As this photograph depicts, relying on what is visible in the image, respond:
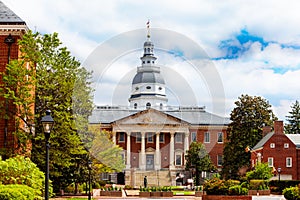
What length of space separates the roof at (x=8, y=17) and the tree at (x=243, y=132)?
4035cm

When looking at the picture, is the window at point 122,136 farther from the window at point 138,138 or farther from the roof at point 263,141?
the roof at point 263,141

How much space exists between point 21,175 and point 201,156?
176 ft

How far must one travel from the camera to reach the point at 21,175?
907 inches

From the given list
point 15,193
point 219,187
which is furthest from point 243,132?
point 15,193

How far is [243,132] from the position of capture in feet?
221

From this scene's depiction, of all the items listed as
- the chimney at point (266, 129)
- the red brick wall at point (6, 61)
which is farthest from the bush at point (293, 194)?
the chimney at point (266, 129)

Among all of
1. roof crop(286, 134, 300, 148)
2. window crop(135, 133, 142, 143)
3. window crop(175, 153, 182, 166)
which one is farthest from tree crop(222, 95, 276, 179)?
window crop(135, 133, 142, 143)

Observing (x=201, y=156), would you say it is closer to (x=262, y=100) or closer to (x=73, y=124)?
(x=262, y=100)

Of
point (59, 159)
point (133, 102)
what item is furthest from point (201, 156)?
point (59, 159)

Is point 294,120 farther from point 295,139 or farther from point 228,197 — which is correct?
point 228,197

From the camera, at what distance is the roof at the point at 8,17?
31.6 metres

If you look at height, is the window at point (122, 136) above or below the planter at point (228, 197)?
above

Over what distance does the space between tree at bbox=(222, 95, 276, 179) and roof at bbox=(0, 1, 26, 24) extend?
132 ft

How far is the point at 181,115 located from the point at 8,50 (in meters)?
61.8
